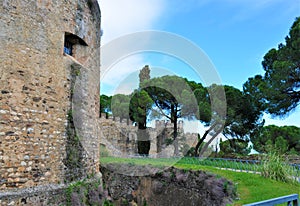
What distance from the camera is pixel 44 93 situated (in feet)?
19.7

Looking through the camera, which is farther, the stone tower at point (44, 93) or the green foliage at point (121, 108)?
the green foliage at point (121, 108)

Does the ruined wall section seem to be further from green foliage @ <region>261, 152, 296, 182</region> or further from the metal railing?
the metal railing

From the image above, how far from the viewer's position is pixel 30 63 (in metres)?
5.73

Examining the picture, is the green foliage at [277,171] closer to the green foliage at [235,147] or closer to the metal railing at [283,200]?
the metal railing at [283,200]

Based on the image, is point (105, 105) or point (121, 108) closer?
point (121, 108)

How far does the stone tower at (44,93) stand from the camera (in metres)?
5.32

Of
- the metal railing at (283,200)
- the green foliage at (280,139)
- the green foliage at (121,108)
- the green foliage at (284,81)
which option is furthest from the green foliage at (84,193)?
the green foliage at (121,108)

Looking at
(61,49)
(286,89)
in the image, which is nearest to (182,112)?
(286,89)

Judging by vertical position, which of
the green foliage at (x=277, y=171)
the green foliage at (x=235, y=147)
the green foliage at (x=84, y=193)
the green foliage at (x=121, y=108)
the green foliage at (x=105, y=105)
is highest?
the green foliage at (x=105, y=105)

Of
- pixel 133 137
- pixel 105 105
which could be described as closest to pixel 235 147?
pixel 133 137

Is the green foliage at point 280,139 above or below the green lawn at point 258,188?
above

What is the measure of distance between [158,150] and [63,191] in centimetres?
1684

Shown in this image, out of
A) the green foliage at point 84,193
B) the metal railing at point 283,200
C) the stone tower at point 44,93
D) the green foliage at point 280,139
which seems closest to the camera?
the metal railing at point 283,200

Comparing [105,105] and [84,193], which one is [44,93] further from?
[105,105]
